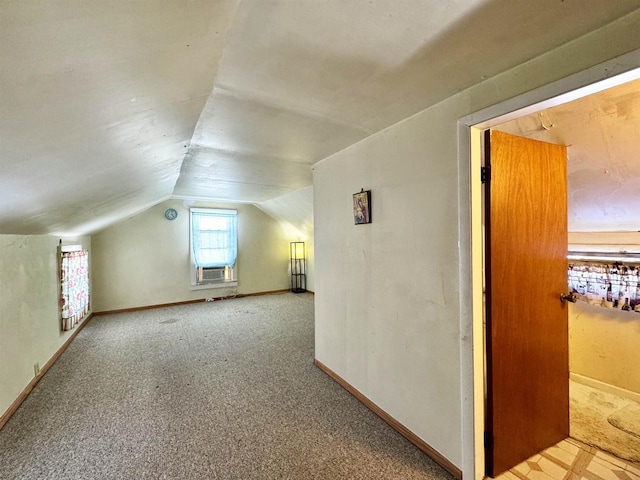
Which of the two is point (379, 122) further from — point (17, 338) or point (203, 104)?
point (17, 338)

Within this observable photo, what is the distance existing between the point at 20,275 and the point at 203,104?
2.32 metres

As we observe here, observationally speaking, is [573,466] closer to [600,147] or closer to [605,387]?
[605,387]

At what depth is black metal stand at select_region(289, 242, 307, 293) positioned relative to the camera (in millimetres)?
6797

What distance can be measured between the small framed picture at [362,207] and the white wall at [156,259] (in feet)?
14.5

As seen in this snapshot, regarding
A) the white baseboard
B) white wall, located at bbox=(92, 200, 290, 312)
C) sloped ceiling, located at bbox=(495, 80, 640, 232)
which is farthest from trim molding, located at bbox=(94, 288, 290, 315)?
sloped ceiling, located at bbox=(495, 80, 640, 232)

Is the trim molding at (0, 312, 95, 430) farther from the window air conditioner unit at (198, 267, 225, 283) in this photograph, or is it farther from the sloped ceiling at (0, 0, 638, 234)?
the window air conditioner unit at (198, 267, 225, 283)

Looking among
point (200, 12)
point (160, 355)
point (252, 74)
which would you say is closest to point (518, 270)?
point (252, 74)

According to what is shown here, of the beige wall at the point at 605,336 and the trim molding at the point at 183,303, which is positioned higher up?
A: the beige wall at the point at 605,336

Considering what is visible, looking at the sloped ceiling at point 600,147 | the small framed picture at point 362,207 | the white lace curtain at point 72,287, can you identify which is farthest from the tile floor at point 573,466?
the white lace curtain at point 72,287

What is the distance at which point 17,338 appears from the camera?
224cm

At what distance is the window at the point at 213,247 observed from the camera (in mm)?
5631

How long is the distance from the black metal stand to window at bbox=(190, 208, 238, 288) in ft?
4.64

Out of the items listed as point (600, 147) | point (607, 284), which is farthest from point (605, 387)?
point (600, 147)

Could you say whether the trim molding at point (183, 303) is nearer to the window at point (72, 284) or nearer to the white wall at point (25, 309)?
the window at point (72, 284)
